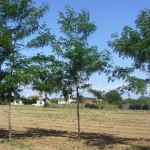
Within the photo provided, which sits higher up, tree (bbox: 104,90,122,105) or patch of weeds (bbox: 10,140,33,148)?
tree (bbox: 104,90,122,105)

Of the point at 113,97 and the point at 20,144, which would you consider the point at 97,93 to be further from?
the point at 20,144

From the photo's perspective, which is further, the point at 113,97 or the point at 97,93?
the point at 97,93

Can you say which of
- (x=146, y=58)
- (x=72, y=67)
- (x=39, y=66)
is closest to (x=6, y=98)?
(x=39, y=66)

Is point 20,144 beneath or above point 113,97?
beneath

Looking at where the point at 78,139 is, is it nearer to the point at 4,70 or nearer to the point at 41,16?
the point at 4,70

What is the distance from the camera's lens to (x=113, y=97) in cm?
1741

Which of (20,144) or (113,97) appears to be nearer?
(20,144)

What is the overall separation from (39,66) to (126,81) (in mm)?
4190

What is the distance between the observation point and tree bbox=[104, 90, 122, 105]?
1706 centimetres

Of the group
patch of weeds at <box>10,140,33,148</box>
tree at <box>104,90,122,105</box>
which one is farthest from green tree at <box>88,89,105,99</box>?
patch of weeds at <box>10,140,33,148</box>

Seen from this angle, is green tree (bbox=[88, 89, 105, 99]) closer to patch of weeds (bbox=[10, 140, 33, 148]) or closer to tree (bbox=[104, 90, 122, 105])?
tree (bbox=[104, 90, 122, 105])

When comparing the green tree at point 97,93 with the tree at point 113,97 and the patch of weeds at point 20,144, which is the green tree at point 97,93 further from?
the patch of weeds at point 20,144

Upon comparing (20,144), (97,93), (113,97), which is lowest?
(20,144)

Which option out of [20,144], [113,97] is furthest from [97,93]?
[20,144]
